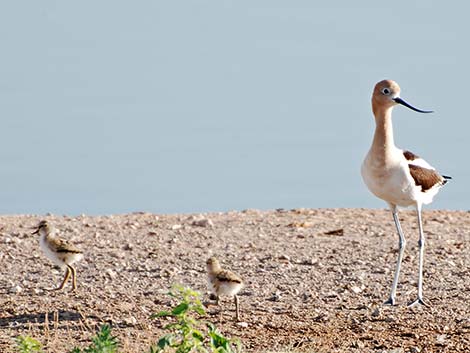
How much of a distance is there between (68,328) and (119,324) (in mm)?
414

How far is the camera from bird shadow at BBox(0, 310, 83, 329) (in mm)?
8945

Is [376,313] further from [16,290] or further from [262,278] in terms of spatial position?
[16,290]

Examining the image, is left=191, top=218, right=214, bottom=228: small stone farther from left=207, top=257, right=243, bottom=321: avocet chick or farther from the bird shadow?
the bird shadow

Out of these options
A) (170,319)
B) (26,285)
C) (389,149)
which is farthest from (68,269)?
(389,149)

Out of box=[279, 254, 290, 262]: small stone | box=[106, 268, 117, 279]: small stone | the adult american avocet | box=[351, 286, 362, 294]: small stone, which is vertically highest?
the adult american avocet

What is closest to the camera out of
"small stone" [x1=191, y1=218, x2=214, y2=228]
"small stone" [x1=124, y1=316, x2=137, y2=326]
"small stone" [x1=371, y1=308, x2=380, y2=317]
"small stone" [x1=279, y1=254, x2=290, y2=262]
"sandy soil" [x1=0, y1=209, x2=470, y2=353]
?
"sandy soil" [x1=0, y1=209, x2=470, y2=353]

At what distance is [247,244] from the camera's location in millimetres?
12625

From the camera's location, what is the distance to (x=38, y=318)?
916 cm

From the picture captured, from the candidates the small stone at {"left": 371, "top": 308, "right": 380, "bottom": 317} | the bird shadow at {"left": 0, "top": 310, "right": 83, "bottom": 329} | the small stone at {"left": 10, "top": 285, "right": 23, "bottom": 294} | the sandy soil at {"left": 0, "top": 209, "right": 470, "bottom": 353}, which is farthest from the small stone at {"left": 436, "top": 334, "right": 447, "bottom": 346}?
the small stone at {"left": 10, "top": 285, "right": 23, "bottom": 294}

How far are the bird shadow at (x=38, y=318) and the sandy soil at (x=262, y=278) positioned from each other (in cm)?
1

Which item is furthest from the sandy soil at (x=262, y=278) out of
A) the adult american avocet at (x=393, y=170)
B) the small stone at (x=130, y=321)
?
the adult american avocet at (x=393, y=170)

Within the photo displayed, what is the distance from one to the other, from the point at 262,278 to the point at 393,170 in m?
1.72

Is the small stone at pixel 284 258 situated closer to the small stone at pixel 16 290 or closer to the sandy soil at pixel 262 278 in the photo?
the sandy soil at pixel 262 278

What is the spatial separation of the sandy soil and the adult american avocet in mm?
672
